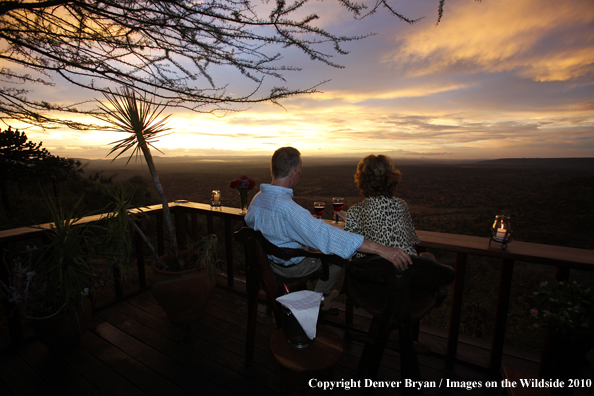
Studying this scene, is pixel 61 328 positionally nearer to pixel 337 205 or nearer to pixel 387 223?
pixel 337 205

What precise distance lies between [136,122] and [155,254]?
1.03 metres

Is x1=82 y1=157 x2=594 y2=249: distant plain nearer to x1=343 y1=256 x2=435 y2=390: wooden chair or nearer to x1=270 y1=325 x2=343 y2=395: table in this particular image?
x1=270 y1=325 x2=343 y2=395: table

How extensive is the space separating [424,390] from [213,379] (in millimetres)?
1280

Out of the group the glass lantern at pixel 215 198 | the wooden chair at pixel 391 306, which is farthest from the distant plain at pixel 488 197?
the wooden chair at pixel 391 306

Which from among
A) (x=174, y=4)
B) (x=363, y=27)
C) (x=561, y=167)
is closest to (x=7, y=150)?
(x=174, y=4)

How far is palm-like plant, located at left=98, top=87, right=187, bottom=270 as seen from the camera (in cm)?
184

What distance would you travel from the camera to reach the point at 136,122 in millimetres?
1921

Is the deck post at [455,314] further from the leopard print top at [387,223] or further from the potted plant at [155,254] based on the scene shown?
the potted plant at [155,254]

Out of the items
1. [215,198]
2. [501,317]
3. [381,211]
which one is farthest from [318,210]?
[501,317]

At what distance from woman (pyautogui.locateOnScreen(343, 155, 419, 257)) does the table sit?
65 centimetres

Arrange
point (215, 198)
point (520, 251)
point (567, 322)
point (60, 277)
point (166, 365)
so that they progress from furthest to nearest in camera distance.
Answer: point (215, 198), point (166, 365), point (60, 277), point (520, 251), point (567, 322)

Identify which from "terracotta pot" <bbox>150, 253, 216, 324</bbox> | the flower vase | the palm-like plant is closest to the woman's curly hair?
the flower vase

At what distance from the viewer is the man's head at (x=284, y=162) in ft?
5.16

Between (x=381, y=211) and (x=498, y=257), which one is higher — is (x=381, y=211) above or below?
Result: above
